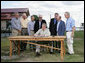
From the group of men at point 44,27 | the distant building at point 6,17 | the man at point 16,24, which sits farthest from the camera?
the distant building at point 6,17

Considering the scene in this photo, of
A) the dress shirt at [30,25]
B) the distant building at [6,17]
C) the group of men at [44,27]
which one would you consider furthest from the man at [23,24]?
the distant building at [6,17]

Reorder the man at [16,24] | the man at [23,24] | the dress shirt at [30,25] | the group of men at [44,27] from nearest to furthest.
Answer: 1. the group of men at [44,27]
2. the man at [16,24]
3. the dress shirt at [30,25]
4. the man at [23,24]

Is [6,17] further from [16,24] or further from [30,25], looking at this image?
[16,24]

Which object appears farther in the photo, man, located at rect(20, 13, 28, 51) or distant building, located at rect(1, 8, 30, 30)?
distant building, located at rect(1, 8, 30, 30)

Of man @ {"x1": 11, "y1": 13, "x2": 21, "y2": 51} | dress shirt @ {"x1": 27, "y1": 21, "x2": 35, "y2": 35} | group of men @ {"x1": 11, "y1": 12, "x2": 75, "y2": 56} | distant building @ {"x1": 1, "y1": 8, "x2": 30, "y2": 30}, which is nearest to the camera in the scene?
group of men @ {"x1": 11, "y1": 12, "x2": 75, "y2": 56}

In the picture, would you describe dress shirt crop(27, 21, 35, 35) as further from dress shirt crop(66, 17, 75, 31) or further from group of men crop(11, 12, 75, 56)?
dress shirt crop(66, 17, 75, 31)

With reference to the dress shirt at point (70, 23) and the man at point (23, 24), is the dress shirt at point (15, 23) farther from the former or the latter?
the dress shirt at point (70, 23)

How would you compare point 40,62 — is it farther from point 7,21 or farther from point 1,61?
point 7,21

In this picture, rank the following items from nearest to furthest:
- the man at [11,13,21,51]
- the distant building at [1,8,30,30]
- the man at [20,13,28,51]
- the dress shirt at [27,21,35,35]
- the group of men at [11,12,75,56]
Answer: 1. the group of men at [11,12,75,56]
2. the man at [11,13,21,51]
3. the dress shirt at [27,21,35,35]
4. the man at [20,13,28,51]
5. the distant building at [1,8,30,30]

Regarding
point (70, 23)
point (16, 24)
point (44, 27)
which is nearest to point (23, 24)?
point (16, 24)

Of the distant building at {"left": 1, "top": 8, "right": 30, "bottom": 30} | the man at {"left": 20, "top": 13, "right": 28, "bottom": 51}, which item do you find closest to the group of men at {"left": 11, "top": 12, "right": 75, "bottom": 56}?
the man at {"left": 20, "top": 13, "right": 28, "bottom": 51}

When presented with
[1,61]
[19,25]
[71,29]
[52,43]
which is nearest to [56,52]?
[52,43]

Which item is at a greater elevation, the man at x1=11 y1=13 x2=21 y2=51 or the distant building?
the man at x1=11 y1=13 x2=21 y2=51

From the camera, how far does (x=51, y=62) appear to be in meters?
7.90
